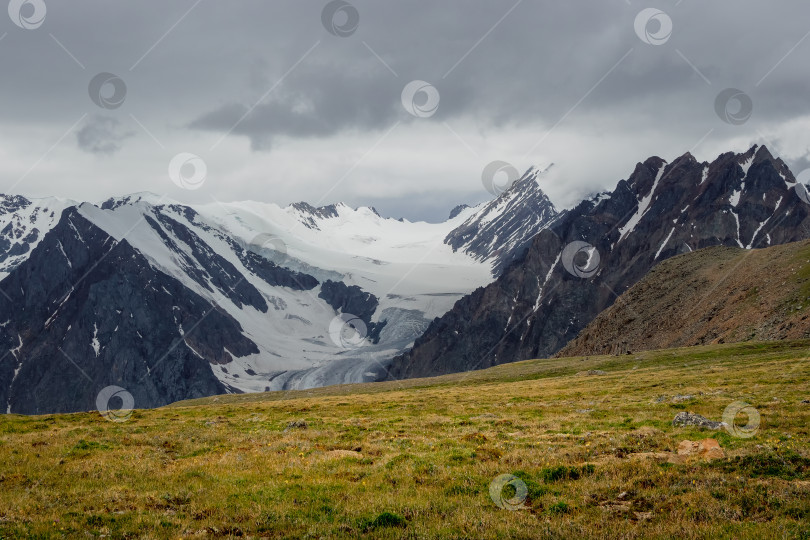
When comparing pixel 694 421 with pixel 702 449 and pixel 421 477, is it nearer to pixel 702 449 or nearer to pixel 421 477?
pixel 702 449

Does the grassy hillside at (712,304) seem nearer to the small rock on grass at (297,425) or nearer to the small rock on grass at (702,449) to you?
the small rock on grass at (702,449)

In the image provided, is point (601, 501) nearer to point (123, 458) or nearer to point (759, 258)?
point (123, 458)

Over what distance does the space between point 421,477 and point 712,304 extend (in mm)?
111181

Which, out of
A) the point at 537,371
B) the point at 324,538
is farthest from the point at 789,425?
the point at 537,371

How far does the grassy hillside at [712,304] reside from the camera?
9062cm

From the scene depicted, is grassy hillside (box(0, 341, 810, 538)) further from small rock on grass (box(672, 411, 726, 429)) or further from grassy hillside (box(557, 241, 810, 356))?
grassy hillside (box(557, 241, 810, 356))

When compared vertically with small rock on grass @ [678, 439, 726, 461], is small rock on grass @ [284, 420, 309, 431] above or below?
above

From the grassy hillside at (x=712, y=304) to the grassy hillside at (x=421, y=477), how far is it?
63.1m

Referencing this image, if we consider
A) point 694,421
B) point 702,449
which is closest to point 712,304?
point 694,421

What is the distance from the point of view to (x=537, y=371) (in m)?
86.6

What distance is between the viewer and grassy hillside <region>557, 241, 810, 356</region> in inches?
3568

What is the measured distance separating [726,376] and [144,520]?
146 feet

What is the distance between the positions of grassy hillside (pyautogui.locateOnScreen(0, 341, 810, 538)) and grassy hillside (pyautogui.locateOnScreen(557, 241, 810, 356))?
63068mm

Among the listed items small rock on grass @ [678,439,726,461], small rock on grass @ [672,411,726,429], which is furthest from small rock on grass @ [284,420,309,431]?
small rock on grass @ [678,439,726,461]
